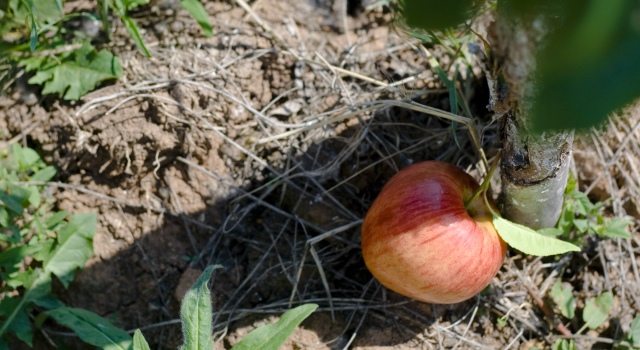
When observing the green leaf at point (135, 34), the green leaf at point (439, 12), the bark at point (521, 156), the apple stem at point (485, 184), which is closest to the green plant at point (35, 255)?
the green leaf at point (135, 34)

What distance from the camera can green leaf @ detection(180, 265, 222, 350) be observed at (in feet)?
5.70

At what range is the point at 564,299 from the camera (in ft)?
7.11

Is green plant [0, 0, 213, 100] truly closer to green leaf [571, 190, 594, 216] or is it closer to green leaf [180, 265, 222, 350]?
green leaf [180, 265, 222, 350]

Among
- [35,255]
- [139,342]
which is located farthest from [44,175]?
[139,342]

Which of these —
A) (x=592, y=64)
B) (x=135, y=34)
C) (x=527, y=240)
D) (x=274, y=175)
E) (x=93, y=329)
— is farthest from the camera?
(x=274, y=175)

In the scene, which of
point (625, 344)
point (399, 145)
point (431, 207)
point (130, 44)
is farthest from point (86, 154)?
point (625, 344)

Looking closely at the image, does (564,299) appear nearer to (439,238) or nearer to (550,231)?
(550,231)

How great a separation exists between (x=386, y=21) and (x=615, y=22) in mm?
2095

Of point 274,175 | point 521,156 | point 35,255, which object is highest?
point 521,156

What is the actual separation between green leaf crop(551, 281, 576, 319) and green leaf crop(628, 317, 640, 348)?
0.59 feet

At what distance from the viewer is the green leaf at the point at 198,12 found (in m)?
2.29

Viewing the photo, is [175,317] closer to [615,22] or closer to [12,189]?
[12,189]

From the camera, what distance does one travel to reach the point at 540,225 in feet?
6.67

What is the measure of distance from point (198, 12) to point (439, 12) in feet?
6.20
